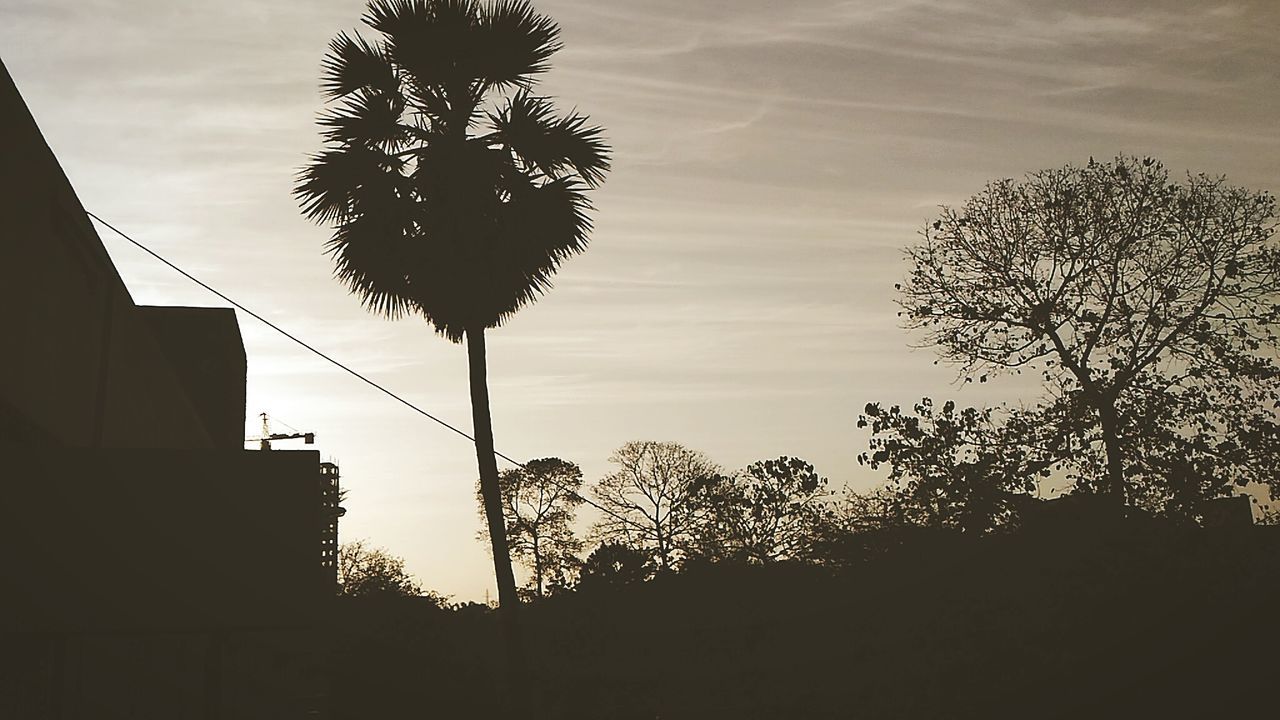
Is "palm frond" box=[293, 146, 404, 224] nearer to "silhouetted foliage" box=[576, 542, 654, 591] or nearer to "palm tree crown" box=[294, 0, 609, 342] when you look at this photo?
"palm tree crown" box=[294, 0, 609, 342]

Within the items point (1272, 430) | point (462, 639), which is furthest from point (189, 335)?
point (1272, 430)

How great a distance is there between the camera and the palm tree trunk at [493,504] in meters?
16.9

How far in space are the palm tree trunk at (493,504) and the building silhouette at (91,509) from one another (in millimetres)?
6568

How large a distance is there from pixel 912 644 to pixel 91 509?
18029mm

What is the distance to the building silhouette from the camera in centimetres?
820

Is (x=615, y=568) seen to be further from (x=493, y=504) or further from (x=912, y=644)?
(x=493, y=504)

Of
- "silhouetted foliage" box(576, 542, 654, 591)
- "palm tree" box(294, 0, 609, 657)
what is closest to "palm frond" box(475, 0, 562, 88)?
"palm tree" box(294, 0, 609, 657)

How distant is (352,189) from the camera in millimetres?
17375

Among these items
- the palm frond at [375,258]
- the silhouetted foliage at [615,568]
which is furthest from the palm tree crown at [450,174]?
the silhouetted foliage at [615,568]

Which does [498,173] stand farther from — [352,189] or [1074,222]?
[1074,222]

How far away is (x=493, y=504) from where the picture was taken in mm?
17438

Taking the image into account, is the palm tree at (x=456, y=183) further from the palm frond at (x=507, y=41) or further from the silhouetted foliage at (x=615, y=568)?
the silhouetted foliage at (x=615, y=568)

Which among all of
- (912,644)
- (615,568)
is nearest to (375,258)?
(912,644)

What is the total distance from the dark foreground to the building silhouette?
806 cm
